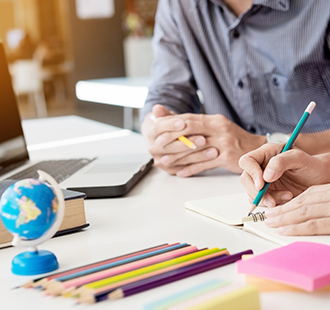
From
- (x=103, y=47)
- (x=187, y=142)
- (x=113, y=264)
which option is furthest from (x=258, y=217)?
(x=103, y=47)

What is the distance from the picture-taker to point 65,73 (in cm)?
1080

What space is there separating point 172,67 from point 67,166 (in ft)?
1.74

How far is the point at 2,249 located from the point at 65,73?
410 inches

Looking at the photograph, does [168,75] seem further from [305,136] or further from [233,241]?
[233,241]

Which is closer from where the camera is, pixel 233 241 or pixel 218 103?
pixel 233 241

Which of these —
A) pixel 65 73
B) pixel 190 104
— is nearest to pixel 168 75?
pixel 190 104

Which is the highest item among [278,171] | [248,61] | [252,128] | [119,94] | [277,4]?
[277,4]

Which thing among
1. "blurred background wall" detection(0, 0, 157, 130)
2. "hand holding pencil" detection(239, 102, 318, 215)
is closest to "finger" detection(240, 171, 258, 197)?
"hand holding pencil" detection(239, 102, 318, 215)

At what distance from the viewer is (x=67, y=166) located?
1.22 meters

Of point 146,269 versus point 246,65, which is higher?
point 246,65

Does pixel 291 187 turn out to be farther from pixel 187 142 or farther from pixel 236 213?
pixel 187 142

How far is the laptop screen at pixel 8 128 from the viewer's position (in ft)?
4.07

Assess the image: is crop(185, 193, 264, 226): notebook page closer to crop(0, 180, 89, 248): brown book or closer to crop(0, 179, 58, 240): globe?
crop(0, 180, 89, 248): brown book

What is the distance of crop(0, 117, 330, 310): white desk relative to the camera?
0.53 m
